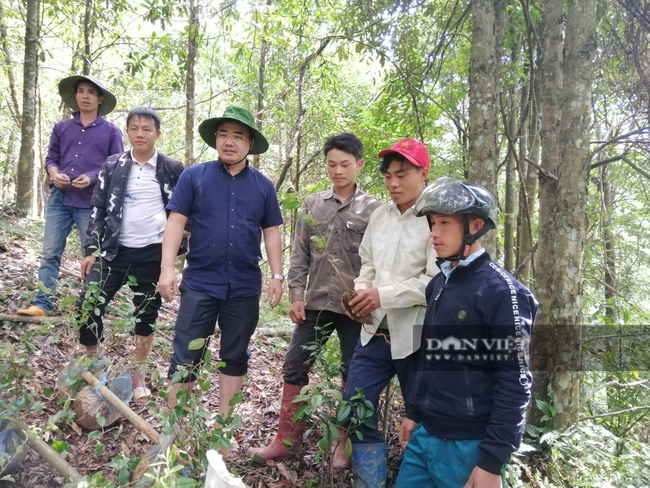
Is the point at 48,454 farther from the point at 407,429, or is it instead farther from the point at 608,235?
the point at 608,235

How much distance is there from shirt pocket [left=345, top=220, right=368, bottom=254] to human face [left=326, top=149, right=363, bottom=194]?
0.31 meters

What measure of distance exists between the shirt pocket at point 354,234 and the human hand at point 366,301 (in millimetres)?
675

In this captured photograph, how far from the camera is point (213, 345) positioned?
4980 mm

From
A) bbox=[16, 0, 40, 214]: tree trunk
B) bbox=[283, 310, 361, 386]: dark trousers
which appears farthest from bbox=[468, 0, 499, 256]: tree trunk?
bbox=[16, 0, 40, 214]: tree trunk

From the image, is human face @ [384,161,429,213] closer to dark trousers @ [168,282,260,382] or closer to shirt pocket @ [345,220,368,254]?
shirt pocket @ [345,220,368,254]

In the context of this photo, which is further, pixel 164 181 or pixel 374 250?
pixel 164 181

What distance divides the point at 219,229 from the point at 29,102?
19.2 feet

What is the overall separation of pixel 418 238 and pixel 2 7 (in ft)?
34.2

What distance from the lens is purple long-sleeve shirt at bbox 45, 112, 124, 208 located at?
13.6 ft

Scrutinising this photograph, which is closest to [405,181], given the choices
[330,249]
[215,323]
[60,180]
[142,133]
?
[330,249]

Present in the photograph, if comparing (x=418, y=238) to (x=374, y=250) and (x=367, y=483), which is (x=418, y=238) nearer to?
(x=374, y=250)

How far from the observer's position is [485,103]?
314 cm

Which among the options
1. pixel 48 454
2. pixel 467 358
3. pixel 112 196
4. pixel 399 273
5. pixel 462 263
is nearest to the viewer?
pixel 467 358

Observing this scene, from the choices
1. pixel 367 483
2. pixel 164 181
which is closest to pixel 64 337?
pixel 164 181
